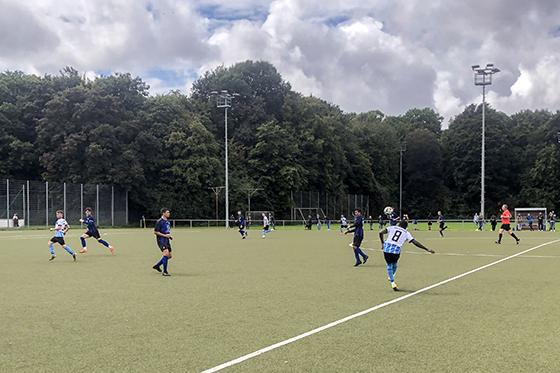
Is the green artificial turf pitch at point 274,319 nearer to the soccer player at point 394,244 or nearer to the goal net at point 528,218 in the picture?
the soccer player at point 394,244

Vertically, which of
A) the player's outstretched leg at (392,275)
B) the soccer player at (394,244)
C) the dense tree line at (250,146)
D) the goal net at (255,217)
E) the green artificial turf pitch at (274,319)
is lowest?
the goal net at (255,217)

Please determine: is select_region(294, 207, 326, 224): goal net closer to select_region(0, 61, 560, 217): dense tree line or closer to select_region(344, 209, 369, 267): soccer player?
select_region(0, 61, 560, 217): dense tree line

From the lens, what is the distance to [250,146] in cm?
7262

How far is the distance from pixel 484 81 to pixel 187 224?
107 ft

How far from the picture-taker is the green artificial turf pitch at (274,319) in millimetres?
6773

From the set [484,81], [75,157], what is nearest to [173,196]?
[75,157]

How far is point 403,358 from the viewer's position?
684cm

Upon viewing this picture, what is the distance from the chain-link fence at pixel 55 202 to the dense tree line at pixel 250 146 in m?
1.63

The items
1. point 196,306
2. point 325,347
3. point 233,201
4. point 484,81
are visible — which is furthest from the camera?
point 233,201

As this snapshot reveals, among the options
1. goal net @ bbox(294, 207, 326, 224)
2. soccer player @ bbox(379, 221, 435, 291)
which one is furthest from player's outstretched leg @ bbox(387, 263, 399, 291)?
goal net @ bbox(294, 207, 326, 224)

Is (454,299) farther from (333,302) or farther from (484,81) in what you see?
(484,81)

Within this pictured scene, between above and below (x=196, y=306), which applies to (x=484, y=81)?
above

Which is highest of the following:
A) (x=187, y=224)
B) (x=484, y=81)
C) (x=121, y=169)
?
(x=484, y=81)

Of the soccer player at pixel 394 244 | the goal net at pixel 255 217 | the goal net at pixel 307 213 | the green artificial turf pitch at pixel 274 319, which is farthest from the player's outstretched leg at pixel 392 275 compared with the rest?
the goal net at pixel 307 213
